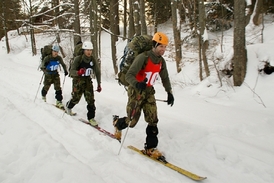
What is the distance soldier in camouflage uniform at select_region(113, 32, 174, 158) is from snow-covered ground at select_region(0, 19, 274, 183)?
1.70 feet

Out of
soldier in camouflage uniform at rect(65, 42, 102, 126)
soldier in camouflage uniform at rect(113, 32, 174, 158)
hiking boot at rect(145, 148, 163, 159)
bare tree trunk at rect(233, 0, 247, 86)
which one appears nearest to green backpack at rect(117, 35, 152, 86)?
soldier in camouflage uniform at rect(113, 32, 174, 158)

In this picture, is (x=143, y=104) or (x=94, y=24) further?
(x=94, y=24)

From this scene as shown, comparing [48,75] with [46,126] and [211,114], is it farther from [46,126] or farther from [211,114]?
[211,114]

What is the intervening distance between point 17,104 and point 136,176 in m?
5.77

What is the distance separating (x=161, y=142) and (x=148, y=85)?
1430mm

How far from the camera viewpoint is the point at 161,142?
16.3 ft

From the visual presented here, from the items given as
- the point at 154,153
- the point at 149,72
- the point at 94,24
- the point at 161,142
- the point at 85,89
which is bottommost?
the point at 161,142

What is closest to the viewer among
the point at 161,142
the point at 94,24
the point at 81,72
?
the point at 161,142

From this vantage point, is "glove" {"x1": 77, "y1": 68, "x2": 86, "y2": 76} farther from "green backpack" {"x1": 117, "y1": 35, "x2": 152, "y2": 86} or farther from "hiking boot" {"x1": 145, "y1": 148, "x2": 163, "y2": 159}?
"hiking boot" {"x1": 145, "y1": 148, "x2": 163, "y2": 159}

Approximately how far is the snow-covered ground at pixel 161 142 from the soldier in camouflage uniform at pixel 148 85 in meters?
0.52

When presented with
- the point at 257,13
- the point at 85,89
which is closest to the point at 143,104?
the point at 85,89

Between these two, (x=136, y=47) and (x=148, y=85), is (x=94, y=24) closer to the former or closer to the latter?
(x=136, y=47)

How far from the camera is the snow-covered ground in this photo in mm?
3451

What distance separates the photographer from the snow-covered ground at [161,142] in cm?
345
